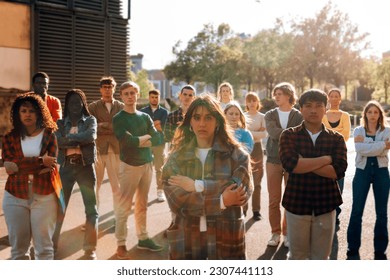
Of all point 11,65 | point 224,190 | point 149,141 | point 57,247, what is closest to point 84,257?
point 57,247

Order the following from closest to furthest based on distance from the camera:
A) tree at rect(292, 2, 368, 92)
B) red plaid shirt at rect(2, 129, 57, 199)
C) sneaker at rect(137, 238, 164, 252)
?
red plaid shirt at rect(2, 129, 57, 199), sneaker at rect(137, 238, 164, 252), tree at rect(292, 2, 368, 92)

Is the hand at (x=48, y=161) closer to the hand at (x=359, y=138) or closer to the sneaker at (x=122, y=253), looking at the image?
the sneaker at (x=122, y=253)

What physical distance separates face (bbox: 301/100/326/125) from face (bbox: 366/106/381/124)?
1.29 meters

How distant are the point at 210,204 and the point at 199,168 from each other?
0.23 metres

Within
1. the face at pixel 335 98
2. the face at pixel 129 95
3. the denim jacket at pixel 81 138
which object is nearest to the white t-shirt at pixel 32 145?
the denim jacket at pixel 81 138

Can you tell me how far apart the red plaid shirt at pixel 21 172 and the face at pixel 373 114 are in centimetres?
286

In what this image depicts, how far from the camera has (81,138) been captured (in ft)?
14.9

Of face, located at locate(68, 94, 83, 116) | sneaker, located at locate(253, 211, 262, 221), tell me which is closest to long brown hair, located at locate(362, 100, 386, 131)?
sneaker, located at locate(253, 211, 262, 221)

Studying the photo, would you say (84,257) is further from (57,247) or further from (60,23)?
(60,23)

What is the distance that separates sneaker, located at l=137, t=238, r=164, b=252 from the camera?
4836mm

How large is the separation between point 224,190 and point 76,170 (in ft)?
7.54

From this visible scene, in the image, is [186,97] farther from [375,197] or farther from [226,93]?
[375,197]

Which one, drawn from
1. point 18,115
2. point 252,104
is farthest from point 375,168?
Result: point 18,115

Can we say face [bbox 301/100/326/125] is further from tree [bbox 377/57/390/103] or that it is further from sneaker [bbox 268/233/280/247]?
tree [bbox 377/57/390/103]
